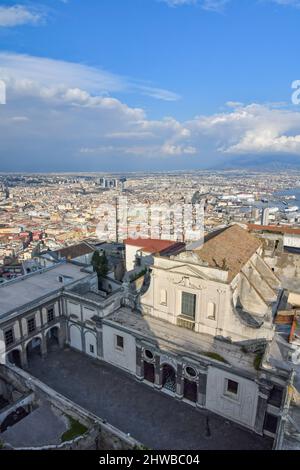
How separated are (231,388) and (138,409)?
6826mm

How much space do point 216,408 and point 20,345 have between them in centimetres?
1627

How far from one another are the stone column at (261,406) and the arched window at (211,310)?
538cm

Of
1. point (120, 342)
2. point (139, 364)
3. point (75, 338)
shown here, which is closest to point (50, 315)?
point (75, 338)

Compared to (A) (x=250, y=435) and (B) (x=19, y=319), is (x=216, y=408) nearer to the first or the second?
(A) (x=250, y=435)

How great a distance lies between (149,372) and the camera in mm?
23359

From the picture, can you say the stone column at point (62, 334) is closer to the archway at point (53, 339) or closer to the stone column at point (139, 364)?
the archway at point (53, 339)

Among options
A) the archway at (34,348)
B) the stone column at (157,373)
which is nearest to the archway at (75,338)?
the archway at (34,348)

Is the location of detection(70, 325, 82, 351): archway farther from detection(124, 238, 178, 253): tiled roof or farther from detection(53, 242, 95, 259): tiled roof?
detection(124, 238, 178, 253): tiled roof

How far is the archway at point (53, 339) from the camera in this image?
2830 centimetres

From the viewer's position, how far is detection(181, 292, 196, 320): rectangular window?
894 inches

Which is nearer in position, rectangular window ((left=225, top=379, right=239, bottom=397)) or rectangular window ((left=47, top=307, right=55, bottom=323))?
rectangular window ((left=225, top=379, right=239, bottom=397))

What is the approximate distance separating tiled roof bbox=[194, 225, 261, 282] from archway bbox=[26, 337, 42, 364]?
16860 millimetres

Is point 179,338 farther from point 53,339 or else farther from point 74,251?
point 74,251

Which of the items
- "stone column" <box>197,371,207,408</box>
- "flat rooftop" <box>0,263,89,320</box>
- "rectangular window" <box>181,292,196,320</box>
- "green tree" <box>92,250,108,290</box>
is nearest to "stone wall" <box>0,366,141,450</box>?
"stone column" <box>197,371,207,408</box>
